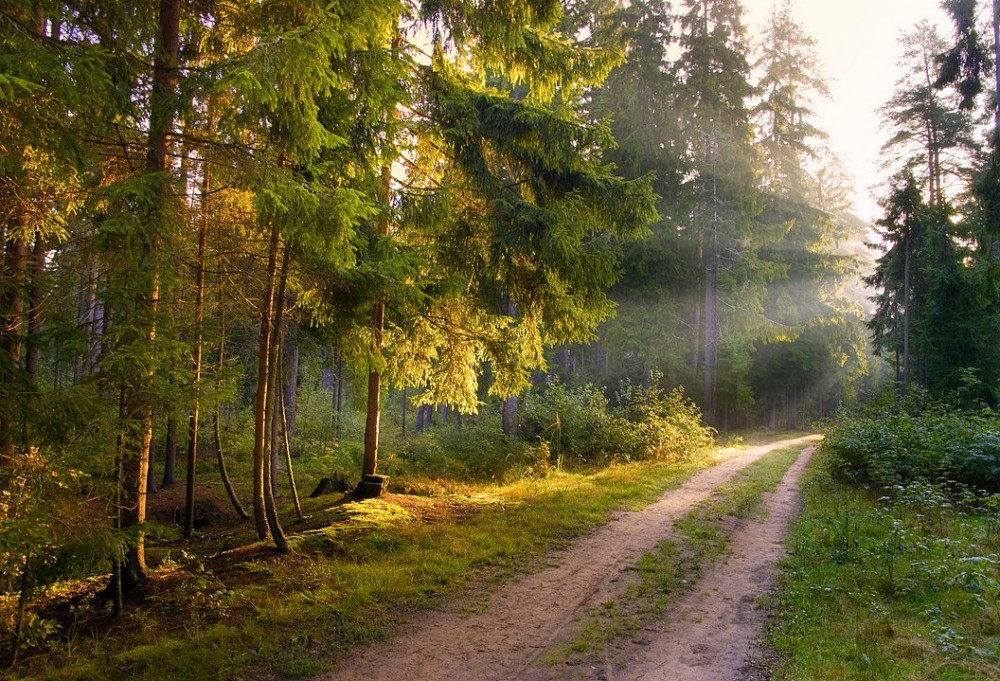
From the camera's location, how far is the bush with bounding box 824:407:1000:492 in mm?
10281

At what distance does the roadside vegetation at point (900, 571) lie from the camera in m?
4.59

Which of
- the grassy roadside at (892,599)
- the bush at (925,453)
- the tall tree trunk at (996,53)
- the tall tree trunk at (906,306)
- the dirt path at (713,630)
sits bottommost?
the dirt path at (713,630)

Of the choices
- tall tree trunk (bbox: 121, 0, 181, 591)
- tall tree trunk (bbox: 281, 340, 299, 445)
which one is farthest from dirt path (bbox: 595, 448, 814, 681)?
tall tree trunk (bbox: 281, 340, 299, 445)

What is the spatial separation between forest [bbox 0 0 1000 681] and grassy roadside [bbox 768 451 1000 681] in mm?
296

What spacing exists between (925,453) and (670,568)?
692cm

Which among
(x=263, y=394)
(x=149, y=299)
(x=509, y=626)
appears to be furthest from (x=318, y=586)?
(x=149, y=299)

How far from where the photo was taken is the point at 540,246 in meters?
9.98

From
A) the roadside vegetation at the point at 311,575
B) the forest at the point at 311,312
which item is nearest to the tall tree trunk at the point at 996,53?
the forest at the point at 311,312

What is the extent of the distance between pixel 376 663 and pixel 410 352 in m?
6.38

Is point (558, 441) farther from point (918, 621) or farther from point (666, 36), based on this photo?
point (666, 36)

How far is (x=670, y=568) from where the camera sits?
7172mm

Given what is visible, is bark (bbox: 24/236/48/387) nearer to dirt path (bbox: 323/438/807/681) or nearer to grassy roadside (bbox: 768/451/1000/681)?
dirt path (bbox: 323/438/807/681)

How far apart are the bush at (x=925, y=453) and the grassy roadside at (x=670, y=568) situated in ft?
6.21

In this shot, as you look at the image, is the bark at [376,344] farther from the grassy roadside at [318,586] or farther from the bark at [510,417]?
the bark at [510,417]
